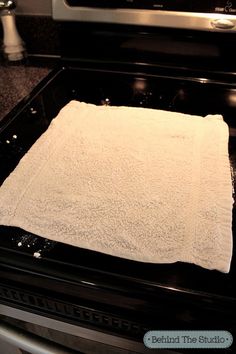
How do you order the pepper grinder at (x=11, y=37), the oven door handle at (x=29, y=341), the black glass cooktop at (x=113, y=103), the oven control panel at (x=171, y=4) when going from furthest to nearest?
1. the pepper grinder at (x=11, y=37)
2. the oven control panel at (x=171, y=4)
3. the oven door handle at (x=29, y=341)
4. the black glass cooktop at (x=113, y=103)

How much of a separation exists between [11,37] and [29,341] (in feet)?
2.64

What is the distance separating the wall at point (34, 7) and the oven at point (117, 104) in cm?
15

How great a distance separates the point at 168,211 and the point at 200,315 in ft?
0.49

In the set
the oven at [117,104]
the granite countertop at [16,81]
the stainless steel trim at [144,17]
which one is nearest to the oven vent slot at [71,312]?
the oven at [117,104]

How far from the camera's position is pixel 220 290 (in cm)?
42

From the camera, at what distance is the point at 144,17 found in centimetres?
80

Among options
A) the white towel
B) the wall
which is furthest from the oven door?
the wall

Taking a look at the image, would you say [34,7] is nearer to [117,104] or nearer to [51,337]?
[117,104]

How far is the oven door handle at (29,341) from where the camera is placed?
54cm

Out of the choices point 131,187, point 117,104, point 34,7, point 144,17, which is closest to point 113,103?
Result: point 117,104

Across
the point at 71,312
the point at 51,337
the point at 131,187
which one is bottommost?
the point at 51,337

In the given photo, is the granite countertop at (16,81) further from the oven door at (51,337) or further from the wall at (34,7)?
the oven door at (51,337)

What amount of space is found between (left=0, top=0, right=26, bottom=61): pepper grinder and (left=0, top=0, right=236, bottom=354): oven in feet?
0.49

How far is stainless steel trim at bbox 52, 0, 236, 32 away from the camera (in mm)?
767
